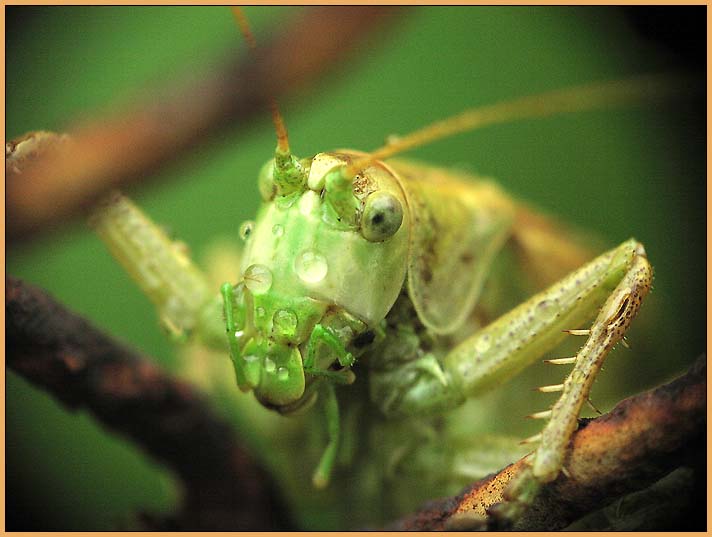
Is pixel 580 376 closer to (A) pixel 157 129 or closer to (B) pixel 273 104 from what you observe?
(B) pixel 273 104

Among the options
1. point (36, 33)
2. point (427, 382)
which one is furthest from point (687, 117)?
point (36, 33)

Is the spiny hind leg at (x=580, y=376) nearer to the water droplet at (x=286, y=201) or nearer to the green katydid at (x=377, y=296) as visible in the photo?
the green katydid at (x=377, y=296)

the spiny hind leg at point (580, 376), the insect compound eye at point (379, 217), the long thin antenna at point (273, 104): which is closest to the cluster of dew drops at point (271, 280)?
the insect compound eye at point (379, 217)

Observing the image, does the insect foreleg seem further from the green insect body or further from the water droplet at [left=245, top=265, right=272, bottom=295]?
the water droplet at [left=245, top=265, right=272, bottom=295]

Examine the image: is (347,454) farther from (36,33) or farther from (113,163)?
(36,33)

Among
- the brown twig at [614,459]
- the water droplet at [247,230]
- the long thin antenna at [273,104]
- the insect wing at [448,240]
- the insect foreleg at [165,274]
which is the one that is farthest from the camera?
the insect foreleg at [165,274]

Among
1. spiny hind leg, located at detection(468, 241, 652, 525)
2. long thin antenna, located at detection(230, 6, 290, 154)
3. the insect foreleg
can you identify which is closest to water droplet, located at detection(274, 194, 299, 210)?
long thin antenna, located at detection(230, 6, 290, 154)
